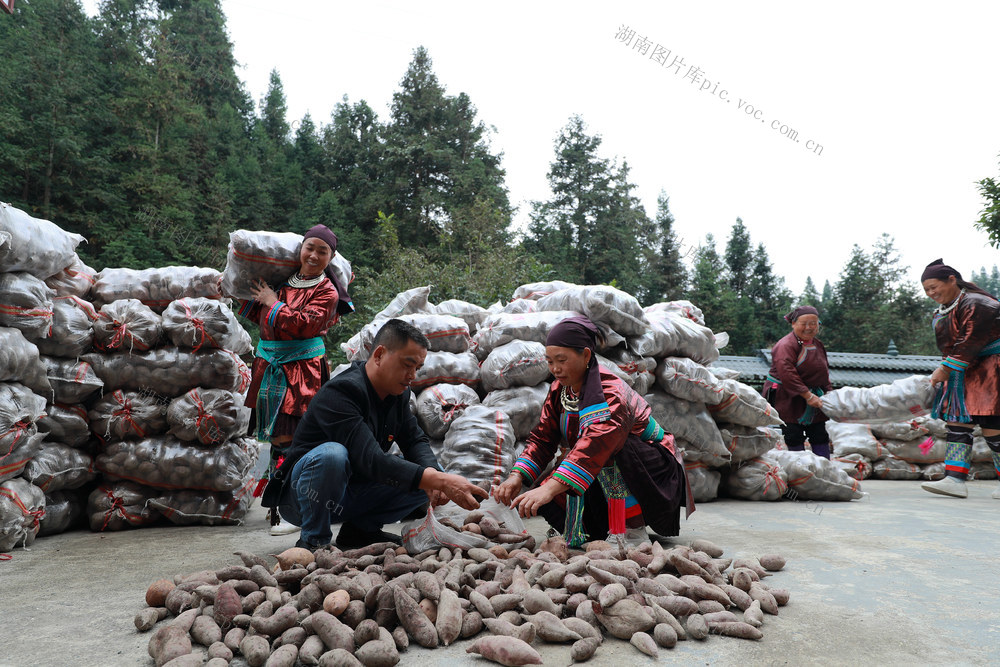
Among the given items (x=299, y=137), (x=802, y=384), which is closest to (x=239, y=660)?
(x=802, y=384)

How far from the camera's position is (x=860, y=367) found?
30.1ft

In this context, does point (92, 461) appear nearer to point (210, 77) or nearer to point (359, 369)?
point (359, 369)

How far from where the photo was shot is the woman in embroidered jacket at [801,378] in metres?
5.11

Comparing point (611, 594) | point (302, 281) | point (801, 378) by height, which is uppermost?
point (302, 281)

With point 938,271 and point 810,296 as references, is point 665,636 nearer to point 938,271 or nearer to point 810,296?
point 938,271

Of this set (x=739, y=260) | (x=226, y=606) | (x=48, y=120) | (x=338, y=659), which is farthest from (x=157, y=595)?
(x=739, y=260)

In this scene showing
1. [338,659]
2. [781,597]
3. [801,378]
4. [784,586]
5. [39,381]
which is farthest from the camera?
[801,378]

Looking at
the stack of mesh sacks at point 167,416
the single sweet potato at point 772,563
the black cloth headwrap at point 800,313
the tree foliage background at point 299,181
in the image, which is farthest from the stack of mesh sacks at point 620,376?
the tree foliage background at point 299,181

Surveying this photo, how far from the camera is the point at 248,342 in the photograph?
3.78 m

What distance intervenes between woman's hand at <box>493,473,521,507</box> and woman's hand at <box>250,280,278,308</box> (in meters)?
1.57

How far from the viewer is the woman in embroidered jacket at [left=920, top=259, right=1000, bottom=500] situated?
14.7 ft

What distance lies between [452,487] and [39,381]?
6.94 ft

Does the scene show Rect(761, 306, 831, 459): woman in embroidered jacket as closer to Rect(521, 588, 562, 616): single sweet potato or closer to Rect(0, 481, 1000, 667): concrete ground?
Rect(0, 481, 1000, 667): concrete ground

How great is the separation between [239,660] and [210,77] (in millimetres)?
26290
